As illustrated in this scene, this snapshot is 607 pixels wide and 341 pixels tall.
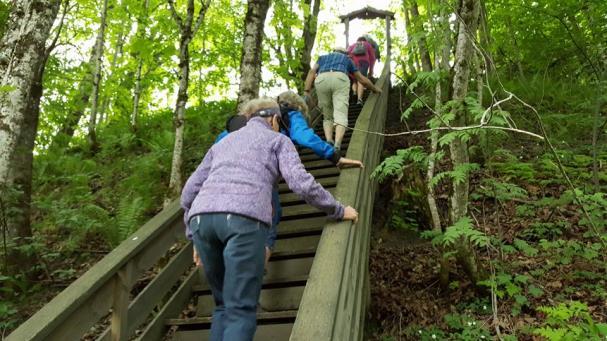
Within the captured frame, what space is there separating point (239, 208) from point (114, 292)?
4.80ft

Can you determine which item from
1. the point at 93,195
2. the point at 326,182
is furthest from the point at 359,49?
the point at 93,195

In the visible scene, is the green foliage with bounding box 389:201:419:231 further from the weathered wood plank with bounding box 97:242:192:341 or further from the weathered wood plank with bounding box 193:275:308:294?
the weathered wood plank with bounding box 97:242:192:341

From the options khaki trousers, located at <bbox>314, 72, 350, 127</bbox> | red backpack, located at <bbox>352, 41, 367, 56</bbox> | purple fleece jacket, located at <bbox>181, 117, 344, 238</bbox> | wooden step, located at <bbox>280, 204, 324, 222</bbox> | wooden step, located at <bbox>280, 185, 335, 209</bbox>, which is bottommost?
wooden step, located at <bbox>280, 204, 324, 222</bbox>

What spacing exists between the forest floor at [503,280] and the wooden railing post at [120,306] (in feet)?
8.27

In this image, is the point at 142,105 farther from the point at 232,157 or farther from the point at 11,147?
the point at 232,157

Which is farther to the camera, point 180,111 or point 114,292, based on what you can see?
point 180,111

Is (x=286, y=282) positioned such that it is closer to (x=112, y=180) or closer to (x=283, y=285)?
(x=283, y=285)

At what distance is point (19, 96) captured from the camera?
5.57 metres

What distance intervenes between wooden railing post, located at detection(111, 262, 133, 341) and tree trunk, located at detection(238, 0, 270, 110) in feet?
13.9

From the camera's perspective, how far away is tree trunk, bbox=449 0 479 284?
15.6ft

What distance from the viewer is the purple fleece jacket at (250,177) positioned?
2801 millimetres

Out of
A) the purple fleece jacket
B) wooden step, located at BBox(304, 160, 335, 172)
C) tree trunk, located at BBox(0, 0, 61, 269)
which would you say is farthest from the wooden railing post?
wooden step, located at BBox(304, 160, 335, 172)

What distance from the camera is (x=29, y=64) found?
5.67m

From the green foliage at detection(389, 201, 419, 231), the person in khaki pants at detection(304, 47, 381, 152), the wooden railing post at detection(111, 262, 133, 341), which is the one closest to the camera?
the wooden railing post at detection(111, 262, 133, 341)
